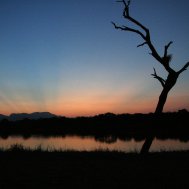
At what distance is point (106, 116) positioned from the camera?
77.0 metres

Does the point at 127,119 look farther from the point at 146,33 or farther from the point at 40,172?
the point at 40,172

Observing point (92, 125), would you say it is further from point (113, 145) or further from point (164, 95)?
point (164, 95)

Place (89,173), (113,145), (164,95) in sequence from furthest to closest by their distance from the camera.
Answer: (113,145), (164,95), (89,173)

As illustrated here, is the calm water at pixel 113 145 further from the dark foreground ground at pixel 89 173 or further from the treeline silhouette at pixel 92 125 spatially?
the treeline silhouette at pixel 92 125

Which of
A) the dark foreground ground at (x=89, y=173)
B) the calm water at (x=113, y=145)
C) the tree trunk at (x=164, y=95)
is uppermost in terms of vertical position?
the tree trunk at (x=164, y=95)

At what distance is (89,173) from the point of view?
884 cm

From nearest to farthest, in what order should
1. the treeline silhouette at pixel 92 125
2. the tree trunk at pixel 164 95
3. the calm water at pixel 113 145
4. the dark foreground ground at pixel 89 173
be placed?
1. the dark foreground ground at pixel 89 173
2. the tree trunk at pixel 164 95
3. the calm water at pixel 113 145
4. the treeline silhouette at pixel 92 125

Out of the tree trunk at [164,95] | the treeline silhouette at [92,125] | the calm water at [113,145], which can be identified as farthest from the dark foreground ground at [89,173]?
the treeline silhouette at [92,125]

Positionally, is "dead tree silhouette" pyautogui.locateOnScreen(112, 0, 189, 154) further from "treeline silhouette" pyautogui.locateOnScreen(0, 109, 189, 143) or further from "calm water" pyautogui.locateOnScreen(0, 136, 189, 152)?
"treeline silhouette" pyautogui.locateOnScreen(0, 109, 189, 143)

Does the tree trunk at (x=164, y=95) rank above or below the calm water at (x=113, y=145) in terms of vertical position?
above

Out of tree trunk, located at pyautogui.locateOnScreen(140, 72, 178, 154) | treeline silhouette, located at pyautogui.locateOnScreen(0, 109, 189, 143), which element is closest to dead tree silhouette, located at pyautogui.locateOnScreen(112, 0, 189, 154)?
tree trunk, located at pyautogui.locateOnScreen(140, 72, 178, 154)

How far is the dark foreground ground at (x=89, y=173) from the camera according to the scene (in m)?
7.58

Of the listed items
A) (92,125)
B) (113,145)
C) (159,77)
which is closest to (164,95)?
(159,77)

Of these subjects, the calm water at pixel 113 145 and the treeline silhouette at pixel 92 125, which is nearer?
the calm water at pixel 113 145
